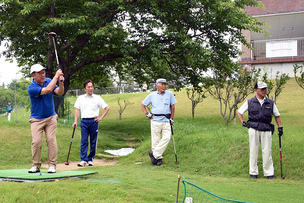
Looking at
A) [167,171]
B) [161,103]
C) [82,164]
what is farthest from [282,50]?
[82,164]

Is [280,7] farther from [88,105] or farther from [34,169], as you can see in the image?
[34,169]

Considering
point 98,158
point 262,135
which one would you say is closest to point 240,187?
point 262,135

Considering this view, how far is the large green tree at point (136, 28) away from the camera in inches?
645

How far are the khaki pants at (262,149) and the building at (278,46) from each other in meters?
21.4

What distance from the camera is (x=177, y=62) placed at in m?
20.5

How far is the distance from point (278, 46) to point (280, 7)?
180 inches

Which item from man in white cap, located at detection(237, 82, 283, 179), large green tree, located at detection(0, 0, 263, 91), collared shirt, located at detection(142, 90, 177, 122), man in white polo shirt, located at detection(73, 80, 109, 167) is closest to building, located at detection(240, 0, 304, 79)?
large green tree, located at detection(0, 0, 263, 91)

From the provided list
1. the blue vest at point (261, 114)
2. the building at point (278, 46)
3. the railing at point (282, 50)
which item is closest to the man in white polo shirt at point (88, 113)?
the blue vest at point (261, 114)

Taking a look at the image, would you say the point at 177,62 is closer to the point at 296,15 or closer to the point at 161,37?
the point at 161,37

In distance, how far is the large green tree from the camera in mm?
16375

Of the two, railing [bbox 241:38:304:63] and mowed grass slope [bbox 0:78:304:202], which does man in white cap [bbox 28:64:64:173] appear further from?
railing [bbox 241:38:304:63]

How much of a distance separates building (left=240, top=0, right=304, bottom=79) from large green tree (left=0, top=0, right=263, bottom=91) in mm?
10804

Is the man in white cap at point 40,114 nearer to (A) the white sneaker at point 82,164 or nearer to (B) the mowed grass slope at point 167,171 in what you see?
(B) the mowed grass slope at point 167,171

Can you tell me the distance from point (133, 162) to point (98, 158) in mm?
2180
